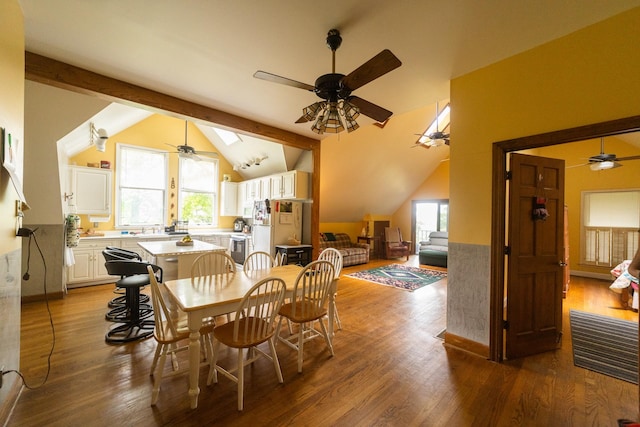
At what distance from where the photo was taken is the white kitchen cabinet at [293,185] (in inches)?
199

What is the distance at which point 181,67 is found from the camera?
255cm

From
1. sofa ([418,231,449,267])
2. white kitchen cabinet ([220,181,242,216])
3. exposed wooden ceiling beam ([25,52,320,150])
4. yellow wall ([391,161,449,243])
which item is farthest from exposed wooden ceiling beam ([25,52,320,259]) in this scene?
yellow wall ([391,161,449,243])

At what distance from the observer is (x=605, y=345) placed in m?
2.75

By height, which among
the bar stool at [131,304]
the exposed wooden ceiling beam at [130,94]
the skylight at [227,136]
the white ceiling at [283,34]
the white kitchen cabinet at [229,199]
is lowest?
the bar stool at [131,304]

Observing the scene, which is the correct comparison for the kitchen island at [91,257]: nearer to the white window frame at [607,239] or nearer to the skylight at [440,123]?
Result: the skylight at [440,123]

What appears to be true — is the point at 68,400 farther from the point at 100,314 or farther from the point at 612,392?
the point at 612,392

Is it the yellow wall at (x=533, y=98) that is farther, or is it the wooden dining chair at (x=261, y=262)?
the wooden dining chair at (x=261, y=262)

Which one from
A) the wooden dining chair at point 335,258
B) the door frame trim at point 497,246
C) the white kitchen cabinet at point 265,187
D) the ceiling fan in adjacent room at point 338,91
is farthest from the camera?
the white kitchen cabinet at point 265,187

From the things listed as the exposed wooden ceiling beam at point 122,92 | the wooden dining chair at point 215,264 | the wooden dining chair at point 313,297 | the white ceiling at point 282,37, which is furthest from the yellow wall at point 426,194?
the wooden dining chair at point 215,264

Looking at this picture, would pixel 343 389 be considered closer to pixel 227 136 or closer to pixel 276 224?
pixel 276 224

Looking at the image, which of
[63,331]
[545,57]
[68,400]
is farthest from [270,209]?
[545,57]

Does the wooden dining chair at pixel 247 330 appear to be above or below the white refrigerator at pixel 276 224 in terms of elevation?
below

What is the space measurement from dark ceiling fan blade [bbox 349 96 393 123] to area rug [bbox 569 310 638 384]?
9.70ft

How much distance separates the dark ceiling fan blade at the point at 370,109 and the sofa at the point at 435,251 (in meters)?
5.60
